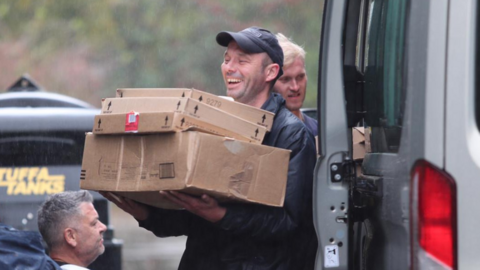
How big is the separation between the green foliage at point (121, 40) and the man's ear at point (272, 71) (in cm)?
1231

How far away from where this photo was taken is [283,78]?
512 centimetres

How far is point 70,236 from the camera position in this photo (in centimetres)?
399

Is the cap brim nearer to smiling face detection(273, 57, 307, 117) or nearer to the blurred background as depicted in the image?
smiling face detection(273, 57, 307, 117)

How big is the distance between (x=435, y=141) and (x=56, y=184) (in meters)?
3.66

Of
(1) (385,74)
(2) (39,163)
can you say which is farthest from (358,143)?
(2) (39,163)

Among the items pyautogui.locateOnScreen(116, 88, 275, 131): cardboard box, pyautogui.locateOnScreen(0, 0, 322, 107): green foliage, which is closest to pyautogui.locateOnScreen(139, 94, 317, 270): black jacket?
pyautogui.locateOnScreen(116, 88, 275, 131): cardboard box

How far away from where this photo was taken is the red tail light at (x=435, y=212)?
8.61 feet

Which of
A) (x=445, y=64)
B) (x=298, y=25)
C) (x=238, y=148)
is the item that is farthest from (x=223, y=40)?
(x=298, y=25)

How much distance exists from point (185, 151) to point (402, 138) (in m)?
0.85

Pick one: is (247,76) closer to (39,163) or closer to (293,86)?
(293,86)

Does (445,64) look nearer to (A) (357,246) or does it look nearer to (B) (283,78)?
(A) (357,246)

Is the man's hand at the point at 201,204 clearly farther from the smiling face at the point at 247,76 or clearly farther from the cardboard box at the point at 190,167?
the smiling face at the point at 247,76

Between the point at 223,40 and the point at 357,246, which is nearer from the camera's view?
the point at 357,246

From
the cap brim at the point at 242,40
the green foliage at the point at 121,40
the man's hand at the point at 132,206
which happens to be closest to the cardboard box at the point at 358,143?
the cap brim at the point at 242,40
